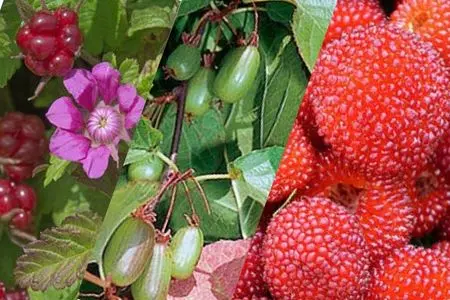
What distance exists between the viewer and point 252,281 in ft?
3.46

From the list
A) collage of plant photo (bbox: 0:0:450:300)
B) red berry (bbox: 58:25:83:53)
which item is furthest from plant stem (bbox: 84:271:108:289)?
red berry (bbox: 58:25:83:53)

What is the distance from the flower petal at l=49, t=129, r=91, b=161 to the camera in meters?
1.07

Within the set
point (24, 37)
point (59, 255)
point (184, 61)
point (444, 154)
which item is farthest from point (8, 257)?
point (444, 154)

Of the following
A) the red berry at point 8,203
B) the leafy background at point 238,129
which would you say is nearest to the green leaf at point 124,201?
the leafy background at point 238,129

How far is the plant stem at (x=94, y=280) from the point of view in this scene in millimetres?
1017

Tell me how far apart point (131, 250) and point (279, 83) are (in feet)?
0.60

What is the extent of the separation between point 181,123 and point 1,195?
0.29 metres

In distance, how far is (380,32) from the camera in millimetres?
1000

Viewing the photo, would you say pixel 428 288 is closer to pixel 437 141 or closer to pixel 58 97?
pixel 437 141

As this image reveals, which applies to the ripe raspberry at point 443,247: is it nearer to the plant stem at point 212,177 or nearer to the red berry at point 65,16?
the plant stem at point 212,177

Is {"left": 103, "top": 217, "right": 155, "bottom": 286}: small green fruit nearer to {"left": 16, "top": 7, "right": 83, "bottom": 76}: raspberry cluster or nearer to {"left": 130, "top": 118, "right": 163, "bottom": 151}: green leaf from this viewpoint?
{"left": 130, "top": 118, "right": 163, "bottom": 151}: green leaf

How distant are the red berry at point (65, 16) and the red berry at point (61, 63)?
0.03 meters

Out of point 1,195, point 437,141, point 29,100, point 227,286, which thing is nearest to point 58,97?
point 29,100

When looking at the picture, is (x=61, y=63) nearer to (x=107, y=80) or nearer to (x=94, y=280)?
(x=107, y=80)
